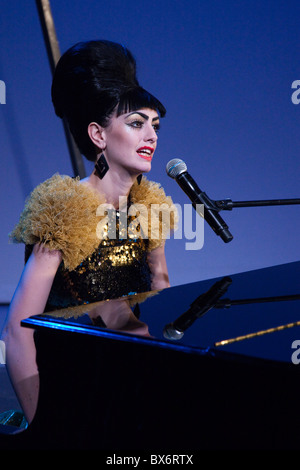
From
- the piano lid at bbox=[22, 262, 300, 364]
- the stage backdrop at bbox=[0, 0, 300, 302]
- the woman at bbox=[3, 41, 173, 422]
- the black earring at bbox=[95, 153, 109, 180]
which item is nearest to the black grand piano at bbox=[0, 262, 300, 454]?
the piano lid at bbox=[22, 262, 300, 364]

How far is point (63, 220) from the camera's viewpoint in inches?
54.0

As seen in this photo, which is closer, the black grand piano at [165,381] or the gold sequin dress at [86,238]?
the black grand piano at [165,381]

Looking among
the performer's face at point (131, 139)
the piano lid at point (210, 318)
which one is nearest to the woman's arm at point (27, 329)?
the piano lid at point (210, 318)

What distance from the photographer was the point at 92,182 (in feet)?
5.26

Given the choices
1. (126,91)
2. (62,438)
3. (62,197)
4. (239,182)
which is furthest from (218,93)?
(62,438)

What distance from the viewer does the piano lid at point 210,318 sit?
2.52ft

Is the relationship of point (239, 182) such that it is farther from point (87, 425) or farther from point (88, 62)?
point (87, 425)

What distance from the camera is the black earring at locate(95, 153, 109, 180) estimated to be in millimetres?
1584

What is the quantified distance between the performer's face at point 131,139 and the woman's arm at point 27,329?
0.39 meters

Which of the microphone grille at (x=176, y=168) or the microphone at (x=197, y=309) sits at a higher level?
the microphone grille at (x=176, y=168)

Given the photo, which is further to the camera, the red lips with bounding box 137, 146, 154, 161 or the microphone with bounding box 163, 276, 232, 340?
the red lips with bounding box 137, 146, 154, 161

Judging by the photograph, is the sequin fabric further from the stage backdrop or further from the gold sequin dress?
the stage backdrop

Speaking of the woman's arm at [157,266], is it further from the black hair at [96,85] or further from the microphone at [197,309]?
the black hair at [96,85]

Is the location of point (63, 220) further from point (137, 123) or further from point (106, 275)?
point (137, 123)
